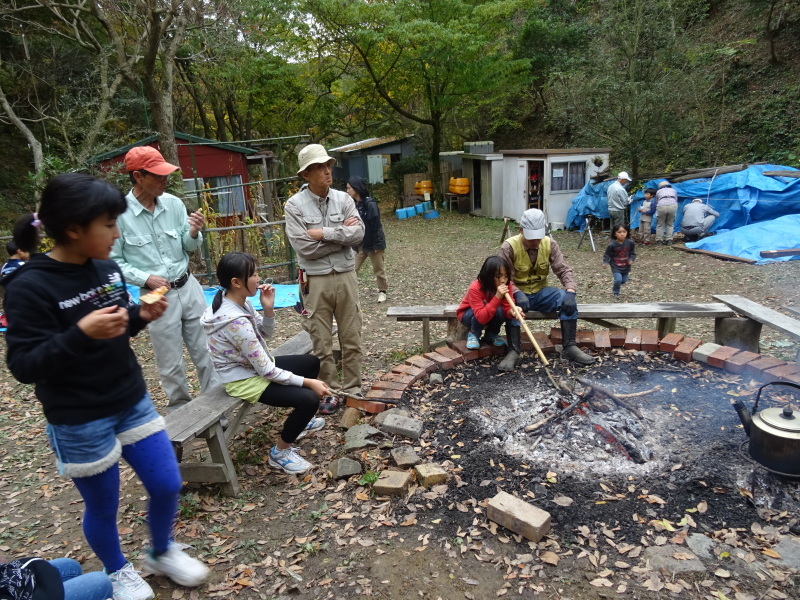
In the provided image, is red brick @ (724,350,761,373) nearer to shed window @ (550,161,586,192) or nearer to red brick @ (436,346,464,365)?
red brick @ (436,346,464,365)

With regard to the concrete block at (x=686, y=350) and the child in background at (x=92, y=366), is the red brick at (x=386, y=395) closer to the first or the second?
the child in background at (x=92, y=366)

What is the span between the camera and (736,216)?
11.2m

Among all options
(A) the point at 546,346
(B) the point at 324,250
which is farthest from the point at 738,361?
(B) the point at 324,250

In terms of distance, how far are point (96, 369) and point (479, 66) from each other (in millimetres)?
17612

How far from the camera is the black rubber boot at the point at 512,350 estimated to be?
4273mm

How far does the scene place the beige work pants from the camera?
12.5 feet

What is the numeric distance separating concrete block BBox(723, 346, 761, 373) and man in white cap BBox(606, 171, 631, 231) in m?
8.71

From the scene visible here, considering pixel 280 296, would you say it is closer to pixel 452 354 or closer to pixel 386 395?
pixel 452 354

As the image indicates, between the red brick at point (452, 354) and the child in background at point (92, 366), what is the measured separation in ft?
8.44

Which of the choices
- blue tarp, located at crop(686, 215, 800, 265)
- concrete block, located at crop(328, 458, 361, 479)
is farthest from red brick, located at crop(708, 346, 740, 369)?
blue tarp, located at crop(686, 215, 800, 265)

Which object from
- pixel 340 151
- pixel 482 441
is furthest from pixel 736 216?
pixel 340 151

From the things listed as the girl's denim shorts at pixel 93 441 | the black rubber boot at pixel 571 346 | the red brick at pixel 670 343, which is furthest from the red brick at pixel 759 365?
the girl's denim shorts at pixel 93 441

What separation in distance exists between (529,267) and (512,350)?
2.48ft

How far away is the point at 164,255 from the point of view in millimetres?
3324
